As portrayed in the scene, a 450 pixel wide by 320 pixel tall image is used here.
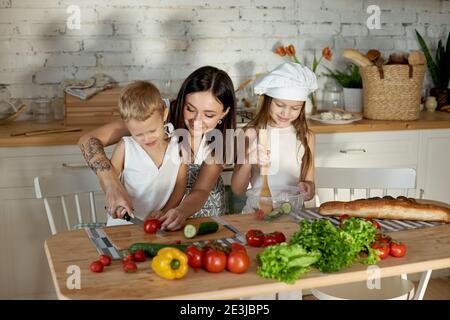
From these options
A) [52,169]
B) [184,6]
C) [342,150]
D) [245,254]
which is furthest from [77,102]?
[245,254]

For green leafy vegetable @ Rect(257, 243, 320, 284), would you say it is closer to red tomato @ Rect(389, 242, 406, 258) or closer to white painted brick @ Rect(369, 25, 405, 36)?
red tomato @ Rect(389, 242, 406, 258)

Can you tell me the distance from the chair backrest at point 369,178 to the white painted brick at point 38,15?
1.71 m

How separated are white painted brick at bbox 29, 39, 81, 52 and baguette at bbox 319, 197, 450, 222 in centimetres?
202

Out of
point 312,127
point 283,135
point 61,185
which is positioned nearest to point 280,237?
point 61,185

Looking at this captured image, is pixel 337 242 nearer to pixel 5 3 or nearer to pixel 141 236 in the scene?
pixel 141 236

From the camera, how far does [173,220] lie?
2.13 metres

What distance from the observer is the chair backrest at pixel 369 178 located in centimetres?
276

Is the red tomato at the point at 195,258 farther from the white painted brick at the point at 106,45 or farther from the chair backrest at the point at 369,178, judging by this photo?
the white painted brick at the point at 106,45

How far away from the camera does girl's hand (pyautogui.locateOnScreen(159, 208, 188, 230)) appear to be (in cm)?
211

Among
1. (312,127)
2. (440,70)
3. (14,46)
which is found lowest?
(312,127)

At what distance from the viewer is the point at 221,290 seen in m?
1.63

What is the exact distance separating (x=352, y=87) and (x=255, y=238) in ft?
7.84

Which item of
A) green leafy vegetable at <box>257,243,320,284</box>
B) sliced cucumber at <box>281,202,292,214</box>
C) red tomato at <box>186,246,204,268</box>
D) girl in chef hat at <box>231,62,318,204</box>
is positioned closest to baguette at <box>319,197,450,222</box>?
sliced cucumber at <box>281,202,292,214</box>
